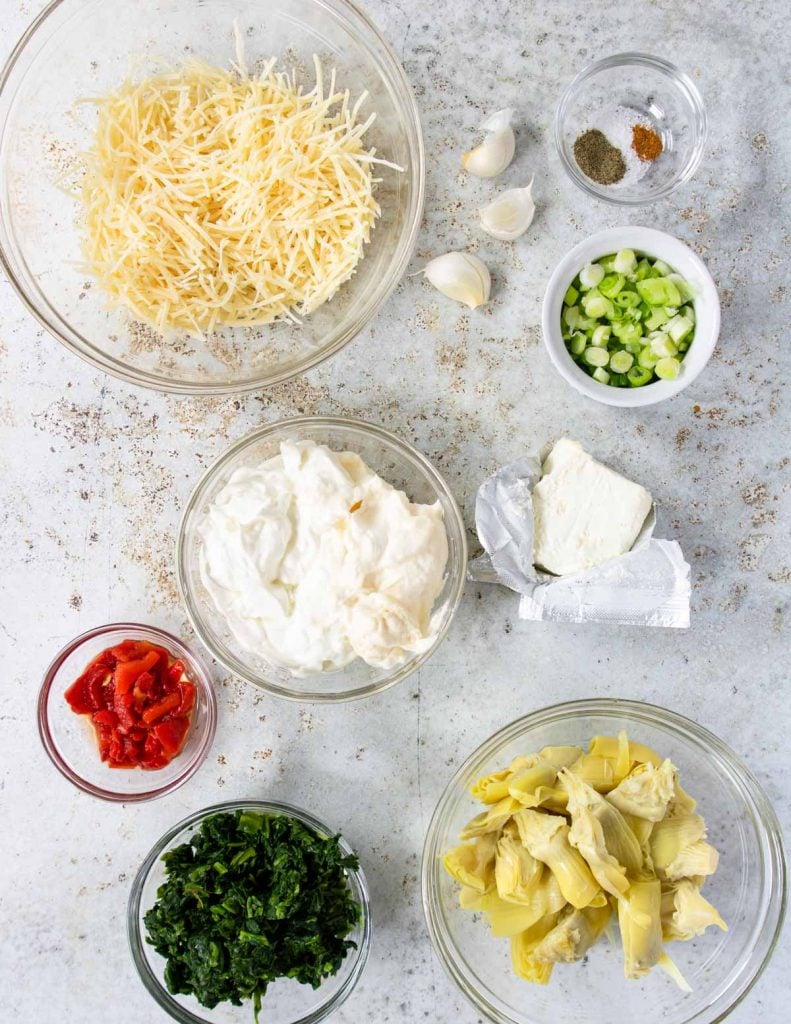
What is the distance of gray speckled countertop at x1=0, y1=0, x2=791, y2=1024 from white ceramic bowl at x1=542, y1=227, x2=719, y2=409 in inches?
5.7

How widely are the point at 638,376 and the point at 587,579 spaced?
1.63ft

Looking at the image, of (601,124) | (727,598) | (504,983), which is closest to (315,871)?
(504,983)

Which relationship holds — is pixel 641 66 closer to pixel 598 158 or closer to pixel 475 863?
pixel 598 158


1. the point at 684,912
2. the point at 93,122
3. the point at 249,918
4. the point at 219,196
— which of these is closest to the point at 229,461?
the point at 219,196

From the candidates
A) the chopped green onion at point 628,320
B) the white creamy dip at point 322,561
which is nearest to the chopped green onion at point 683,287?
the chopped green onion at point 628,320

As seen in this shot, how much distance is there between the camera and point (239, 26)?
1.96m

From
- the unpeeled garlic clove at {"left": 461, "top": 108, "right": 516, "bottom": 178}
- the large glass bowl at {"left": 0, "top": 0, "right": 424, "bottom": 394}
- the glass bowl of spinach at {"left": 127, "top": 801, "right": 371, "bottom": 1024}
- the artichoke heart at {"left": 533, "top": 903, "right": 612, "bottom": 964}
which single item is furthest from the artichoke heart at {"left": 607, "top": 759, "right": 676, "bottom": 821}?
the unpeeled garlic clove at {"left": 461, "top": 108, "right": 516, "bottom": 178}

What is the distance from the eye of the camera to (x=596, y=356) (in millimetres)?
1974

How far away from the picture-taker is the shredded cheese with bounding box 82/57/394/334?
69.7 inches

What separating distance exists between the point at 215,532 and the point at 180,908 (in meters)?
0.88

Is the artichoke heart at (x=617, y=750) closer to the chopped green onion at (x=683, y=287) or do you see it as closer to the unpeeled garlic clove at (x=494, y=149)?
the chopped green onion at (x=683, y=287)

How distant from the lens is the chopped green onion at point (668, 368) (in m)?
1.93

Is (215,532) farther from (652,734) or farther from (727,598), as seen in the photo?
(727,598)

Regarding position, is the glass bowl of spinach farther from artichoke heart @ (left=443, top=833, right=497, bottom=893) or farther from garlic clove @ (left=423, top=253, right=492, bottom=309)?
garlic clove @ (left=423, top=253, right=492, bottom=309)
